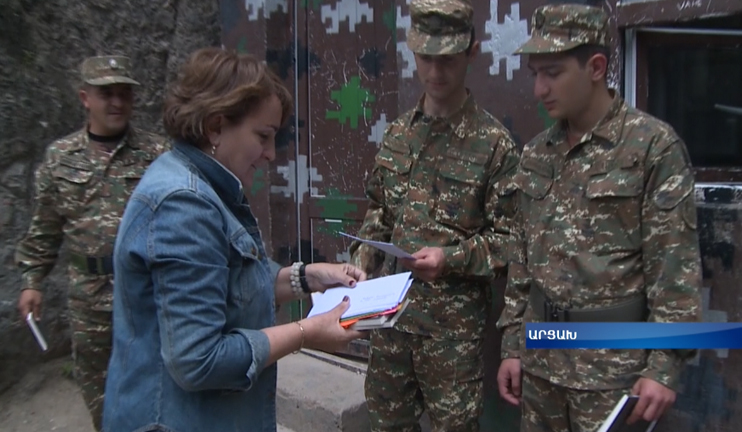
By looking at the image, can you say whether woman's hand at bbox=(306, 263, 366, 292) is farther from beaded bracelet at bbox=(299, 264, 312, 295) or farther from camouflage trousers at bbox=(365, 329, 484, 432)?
camouflage trousers at bbox=(365, 329, 484, 432)

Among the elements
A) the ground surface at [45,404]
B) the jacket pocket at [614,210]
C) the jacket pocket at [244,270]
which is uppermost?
the jacket pocket at [614,210]

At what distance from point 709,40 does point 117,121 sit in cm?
252

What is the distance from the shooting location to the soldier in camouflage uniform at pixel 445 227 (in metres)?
2.38

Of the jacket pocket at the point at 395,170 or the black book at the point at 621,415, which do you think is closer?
the black book at the point at 621,415

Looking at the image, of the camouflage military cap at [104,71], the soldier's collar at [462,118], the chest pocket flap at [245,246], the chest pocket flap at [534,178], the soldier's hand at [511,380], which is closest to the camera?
the chest pocket flap at [245,246]

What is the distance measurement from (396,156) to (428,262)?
0.52 m

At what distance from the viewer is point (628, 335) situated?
1901 millimetres

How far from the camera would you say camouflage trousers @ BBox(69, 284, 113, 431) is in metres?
2.93

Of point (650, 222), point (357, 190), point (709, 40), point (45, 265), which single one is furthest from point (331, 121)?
point (650, 222)

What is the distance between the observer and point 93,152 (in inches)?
119

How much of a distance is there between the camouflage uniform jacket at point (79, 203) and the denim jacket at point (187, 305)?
60.8 inches

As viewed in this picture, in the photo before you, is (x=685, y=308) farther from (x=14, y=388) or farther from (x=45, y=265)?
(x=14, y=388)

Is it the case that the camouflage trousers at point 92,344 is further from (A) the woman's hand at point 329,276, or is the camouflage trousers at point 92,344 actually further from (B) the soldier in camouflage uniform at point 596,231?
(B) the soldier in camouflage uniform at point 596,231

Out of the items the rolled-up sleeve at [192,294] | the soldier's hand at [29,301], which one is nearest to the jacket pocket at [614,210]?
the rolled-up sleeve at [192,294]
